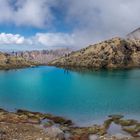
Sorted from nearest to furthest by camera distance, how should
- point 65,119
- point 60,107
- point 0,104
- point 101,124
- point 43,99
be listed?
1. point 101,124
2. point 65,119
3. point 60,107
4. point 0,104
5. point 43,99

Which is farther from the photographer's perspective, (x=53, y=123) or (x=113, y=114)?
(x=113, y=114)

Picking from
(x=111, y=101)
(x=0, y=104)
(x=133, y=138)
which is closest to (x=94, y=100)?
(x=111, y=101)

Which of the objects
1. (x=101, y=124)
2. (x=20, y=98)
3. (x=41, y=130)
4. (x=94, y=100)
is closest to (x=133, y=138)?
(x=101, y=124)

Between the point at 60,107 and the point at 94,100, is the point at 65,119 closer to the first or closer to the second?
the point at 60,107

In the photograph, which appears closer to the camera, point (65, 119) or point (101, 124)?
point (101, 124)

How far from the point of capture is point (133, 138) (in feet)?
234

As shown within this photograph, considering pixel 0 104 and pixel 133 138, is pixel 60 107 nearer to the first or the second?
pixel 0 104

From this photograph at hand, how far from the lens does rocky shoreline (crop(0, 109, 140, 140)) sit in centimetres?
7065

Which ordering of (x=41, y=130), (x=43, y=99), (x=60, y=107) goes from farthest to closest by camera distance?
(x=43, y=99) → (x=60, y=107) → (x=41, y=130)

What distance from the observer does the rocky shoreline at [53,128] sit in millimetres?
70650

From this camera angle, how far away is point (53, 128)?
268 feet

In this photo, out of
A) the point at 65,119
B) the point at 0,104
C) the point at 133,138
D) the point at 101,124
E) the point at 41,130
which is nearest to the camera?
the point at 133,138

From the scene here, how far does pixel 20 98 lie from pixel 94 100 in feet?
125

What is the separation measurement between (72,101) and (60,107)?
1396 cm
